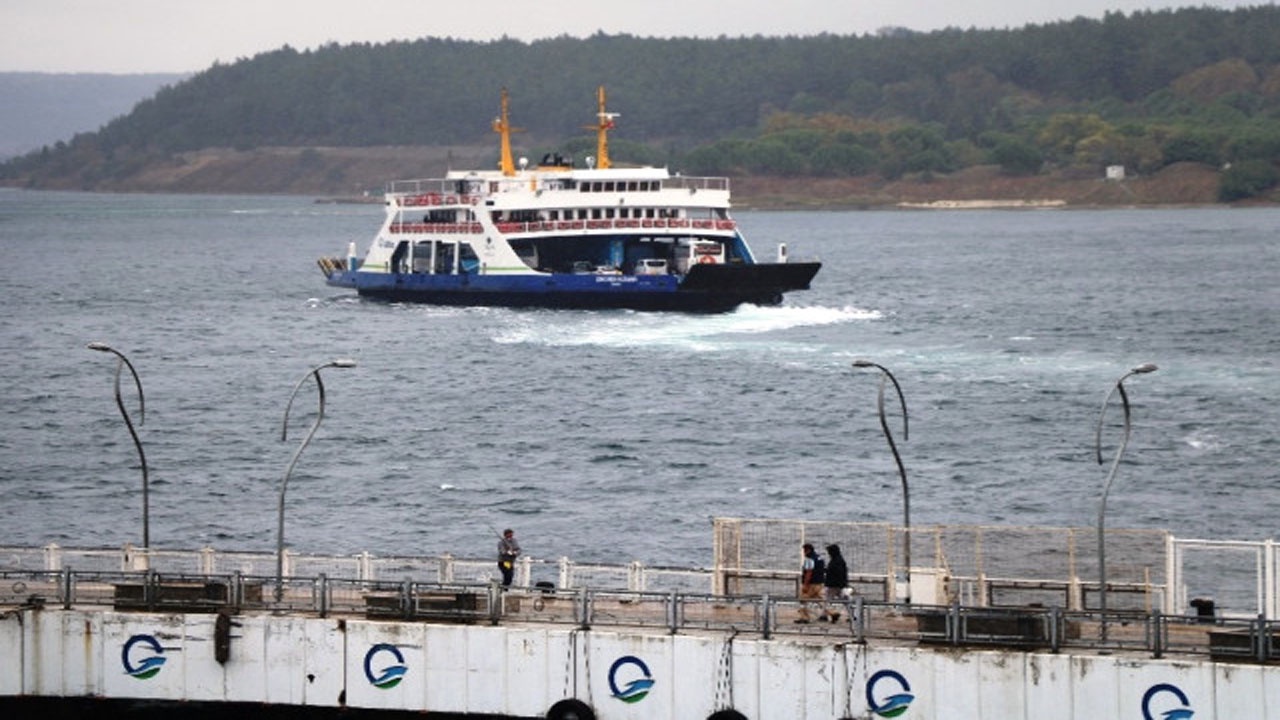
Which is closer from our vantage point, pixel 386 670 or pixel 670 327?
pixel 386 670

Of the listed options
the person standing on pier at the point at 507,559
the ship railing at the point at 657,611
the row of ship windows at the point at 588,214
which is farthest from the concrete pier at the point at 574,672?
the row of ship windows at the point at 588,214

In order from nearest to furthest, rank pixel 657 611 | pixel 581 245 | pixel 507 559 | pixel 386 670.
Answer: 1. pixel 386 670
2. pixel 657 611
3. pixel 507 559
4. pixel 581 245

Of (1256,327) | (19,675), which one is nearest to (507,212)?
(1256,327)

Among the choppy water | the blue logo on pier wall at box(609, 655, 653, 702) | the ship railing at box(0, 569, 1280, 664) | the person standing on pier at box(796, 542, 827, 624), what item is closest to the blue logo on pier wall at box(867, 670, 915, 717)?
the ship railing at box(0, 569, 1280, 664)

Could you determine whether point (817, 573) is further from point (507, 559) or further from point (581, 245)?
point (581, 245)

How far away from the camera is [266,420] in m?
90.8

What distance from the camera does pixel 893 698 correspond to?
3575 cm

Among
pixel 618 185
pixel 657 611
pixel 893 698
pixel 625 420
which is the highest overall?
pixel 618 185

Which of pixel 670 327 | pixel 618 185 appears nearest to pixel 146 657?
pixel 670 327

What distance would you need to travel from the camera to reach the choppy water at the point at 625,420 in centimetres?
6694

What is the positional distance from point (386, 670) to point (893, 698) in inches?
299

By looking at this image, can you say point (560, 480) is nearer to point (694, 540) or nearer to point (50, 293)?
point (694, 540)

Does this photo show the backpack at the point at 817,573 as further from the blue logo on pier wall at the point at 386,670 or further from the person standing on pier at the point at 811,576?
the blue logo on pier wall at the point at 386,670

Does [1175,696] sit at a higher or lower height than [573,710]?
higher
